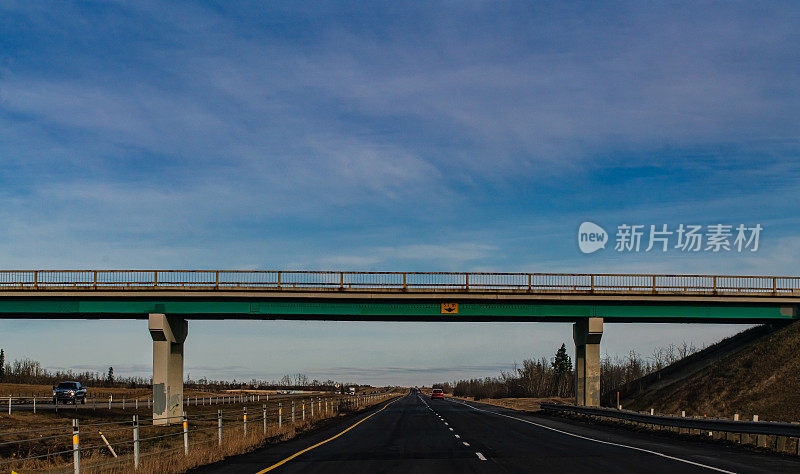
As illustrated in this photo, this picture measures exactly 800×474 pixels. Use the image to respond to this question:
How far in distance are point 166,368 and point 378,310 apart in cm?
1278

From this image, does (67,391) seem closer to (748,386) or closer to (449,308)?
(449,308)

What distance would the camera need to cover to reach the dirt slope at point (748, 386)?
4384cm

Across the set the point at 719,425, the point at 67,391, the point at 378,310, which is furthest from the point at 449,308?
the point at 67,391

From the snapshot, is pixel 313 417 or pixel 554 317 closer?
pixel 313 417

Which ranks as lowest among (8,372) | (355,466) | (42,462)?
(8,372)

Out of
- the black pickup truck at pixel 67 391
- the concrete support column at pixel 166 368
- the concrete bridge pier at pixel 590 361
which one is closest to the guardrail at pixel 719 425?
the concrete bridge pier at pixel 590 361

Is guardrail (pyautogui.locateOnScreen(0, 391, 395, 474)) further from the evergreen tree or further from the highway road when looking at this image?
the evergreen tree

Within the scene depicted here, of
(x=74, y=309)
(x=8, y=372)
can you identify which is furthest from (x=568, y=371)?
(x=74, y=309)

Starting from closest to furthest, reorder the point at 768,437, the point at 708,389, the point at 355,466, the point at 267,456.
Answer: the point at 355,466
the point at 267,456
the point at 768,437
the point at 708,389

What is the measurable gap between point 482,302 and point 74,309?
80.4ft

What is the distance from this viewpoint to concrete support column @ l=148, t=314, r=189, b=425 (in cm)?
4438

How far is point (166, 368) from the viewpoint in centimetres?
4516

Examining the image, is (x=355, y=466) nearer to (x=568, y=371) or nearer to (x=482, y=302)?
(x=482, y=302)

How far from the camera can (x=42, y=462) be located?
2755 cm
